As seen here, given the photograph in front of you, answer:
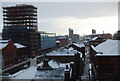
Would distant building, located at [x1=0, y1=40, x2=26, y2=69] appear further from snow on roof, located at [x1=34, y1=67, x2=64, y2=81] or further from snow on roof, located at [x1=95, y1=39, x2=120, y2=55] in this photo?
snow on roof, located at [x1=95, y1=39, x2=120, y2=55]

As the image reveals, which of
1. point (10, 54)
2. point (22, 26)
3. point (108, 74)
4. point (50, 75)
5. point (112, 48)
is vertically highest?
point (22, 26)

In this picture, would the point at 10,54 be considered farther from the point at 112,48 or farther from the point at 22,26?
the point at 112,48

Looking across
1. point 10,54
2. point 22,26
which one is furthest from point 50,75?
point 22,26

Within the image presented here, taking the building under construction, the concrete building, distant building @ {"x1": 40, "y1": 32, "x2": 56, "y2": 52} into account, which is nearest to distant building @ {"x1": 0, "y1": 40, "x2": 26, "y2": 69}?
the concrete building

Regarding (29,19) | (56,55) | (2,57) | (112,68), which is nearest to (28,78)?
(112,68)

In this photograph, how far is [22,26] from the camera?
87062mm

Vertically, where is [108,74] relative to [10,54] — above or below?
above

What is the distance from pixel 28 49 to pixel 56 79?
210 ft

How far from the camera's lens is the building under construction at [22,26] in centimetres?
8362

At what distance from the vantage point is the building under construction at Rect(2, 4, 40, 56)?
83625 millimetres

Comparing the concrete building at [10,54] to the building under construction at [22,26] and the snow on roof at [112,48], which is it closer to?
the building under construction at [22,26]

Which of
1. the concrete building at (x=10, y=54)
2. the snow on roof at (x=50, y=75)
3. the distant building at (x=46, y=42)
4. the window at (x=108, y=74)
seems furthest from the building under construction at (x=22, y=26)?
the window at (x=108, y=74)

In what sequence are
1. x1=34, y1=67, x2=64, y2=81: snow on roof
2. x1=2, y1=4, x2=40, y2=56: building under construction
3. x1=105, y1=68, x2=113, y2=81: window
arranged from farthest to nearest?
x1=2, y1=4, x2=40, y2=56: building under construction, x1=105, y1=68, x2=113, y2=81: window, x1=34, y1=67, x2=64, y2=81: snow on roof

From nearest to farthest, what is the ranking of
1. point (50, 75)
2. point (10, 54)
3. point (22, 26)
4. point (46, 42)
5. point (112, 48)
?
1. point (50, 75)
2. point (112, 48)
3. point (10, 54)
4. point (22, 26)
5. point (46, 42)
